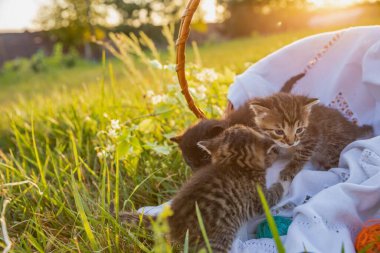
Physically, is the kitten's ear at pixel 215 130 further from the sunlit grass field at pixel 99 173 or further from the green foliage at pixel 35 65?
the green foliage at pixel 35 65

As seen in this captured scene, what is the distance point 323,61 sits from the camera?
290cm

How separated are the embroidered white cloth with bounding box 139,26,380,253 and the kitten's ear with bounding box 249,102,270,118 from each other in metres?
0.30

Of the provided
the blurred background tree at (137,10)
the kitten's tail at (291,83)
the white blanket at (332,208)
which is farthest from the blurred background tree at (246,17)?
the white blanket at (332,208)

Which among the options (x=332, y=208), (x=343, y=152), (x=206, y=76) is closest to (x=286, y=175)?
(x=343, y=152)

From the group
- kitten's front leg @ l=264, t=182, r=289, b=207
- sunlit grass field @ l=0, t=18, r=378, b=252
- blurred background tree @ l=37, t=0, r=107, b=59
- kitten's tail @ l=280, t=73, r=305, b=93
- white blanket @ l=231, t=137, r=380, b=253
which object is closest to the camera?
white blanket @ l=231, t=137, r=380, b=253

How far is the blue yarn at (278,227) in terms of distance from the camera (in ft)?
6.39

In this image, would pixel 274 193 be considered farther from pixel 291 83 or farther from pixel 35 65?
pixel 35 65

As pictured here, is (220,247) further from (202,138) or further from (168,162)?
(168,162)

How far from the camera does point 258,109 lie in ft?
7.70

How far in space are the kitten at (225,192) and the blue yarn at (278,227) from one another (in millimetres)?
76

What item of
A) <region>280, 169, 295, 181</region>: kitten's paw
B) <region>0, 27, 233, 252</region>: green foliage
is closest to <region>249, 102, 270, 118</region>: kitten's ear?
<region>280, 169, 295, 181</region>: kitten's paw

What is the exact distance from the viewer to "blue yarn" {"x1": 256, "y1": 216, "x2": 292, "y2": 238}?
6.39 ft

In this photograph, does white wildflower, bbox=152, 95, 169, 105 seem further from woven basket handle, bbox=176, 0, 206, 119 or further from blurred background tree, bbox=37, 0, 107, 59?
blurred background tree, bbox=37, 0, 107, 59

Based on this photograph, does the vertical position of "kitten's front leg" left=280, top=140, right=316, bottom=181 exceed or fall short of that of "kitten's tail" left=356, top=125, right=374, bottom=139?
it falls short
